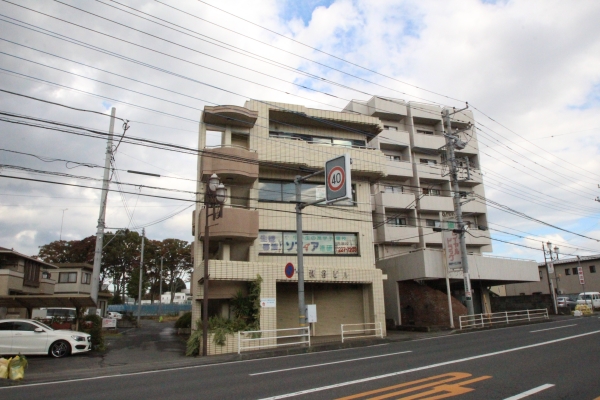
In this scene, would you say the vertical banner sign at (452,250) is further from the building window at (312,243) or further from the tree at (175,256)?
the tree at (175,256)

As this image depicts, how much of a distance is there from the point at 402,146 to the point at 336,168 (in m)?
24.7

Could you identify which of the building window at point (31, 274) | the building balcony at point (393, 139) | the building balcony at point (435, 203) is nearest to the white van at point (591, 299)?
the building balcony at point (435, 203)

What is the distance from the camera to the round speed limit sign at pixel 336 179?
1599 cm

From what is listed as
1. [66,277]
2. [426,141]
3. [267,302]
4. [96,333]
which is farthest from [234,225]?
[66,277]

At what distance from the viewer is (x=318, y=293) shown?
23.5m

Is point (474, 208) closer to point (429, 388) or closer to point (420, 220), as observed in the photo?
point (420, 220)

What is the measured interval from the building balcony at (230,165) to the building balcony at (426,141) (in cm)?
2250

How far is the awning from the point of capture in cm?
1855

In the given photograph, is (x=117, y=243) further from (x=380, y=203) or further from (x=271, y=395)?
(x=271, y=395)

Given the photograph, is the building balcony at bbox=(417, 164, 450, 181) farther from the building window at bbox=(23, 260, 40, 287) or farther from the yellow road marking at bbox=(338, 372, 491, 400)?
the building window at bbox=(23, 260, 40, 287)

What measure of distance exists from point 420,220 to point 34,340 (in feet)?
99.5

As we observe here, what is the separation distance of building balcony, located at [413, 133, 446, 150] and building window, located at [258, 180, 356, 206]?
60.4 ft

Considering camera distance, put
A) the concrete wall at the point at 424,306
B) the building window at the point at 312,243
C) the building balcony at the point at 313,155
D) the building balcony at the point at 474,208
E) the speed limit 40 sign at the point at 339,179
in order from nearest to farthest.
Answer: the speed limit 40 sign at the point at 339,179
the building window at the point at 312,243
the building balcony at the point at 313,155
the concrete wall at the point at 424,306
the building balcony at the point at 474,208

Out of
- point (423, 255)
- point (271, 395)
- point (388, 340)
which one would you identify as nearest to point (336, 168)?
point (388, 340)
